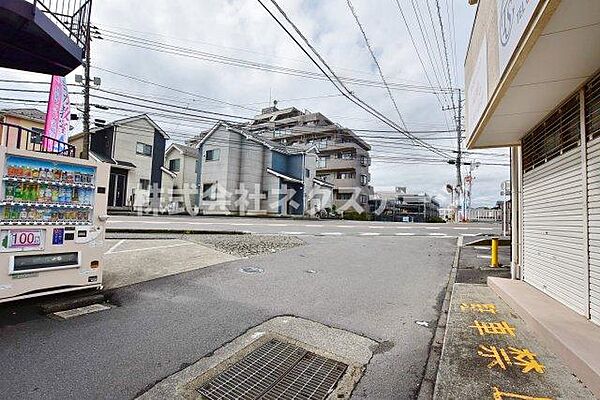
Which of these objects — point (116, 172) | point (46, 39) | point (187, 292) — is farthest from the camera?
point (116, 172)

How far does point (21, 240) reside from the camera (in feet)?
14.6

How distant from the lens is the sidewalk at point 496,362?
2807mm

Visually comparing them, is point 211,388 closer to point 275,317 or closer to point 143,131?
point 275,317

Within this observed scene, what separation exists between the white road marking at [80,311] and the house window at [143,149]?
24452 mm

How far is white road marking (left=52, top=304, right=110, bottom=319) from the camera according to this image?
451 centimetres

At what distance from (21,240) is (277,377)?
4.08 meters

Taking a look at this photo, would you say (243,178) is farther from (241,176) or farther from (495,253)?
(495,253)

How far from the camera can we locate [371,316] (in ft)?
16.3

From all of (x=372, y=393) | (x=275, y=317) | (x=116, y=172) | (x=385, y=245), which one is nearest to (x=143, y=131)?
(x=116, y=172)

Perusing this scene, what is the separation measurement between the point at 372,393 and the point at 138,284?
16.6 ft

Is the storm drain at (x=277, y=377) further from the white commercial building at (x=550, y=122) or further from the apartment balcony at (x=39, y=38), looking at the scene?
the apartment balcony at (x=39, y=38)

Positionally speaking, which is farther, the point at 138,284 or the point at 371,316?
the point at 138,284

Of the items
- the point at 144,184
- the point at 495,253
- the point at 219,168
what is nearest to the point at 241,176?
the point at 219,168

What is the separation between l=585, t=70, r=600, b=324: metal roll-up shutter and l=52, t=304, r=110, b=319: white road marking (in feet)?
22.2
